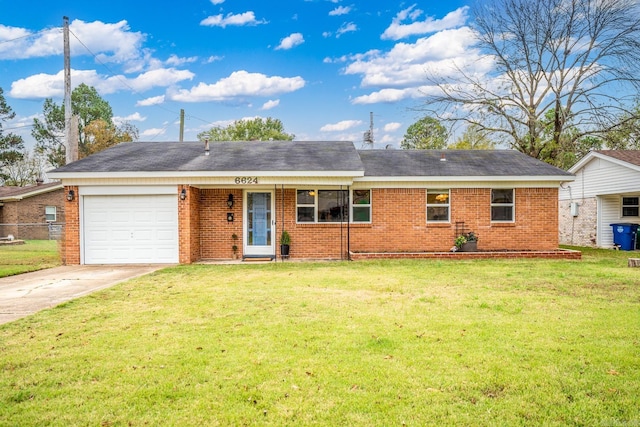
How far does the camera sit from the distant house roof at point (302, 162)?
13.0 m

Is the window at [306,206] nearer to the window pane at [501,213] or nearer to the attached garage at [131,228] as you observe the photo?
the attached garage at [131,228]

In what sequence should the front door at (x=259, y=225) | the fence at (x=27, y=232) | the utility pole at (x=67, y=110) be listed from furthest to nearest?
the fence at (x=27, y=232)
the utility pole at (x=67, y=110)
the front door at (x=259, y=225)

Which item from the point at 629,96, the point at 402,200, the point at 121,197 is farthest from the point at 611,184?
the point at 121,197

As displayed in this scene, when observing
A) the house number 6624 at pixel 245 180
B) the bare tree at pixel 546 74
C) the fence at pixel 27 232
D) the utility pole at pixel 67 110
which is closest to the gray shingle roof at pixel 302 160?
the house number 6624 at pixel 245 180

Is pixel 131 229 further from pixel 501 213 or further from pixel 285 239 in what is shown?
pixel 501 213

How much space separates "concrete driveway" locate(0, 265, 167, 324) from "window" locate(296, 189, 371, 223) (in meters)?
4.78

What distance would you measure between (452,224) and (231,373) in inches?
472

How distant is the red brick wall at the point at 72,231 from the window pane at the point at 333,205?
7357 mm

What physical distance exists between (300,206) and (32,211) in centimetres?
2360

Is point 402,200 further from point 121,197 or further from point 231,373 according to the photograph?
point 231,373

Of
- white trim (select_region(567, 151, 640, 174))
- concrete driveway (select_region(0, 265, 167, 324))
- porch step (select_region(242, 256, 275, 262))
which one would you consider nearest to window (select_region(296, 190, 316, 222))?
porch step (select_region(242, 256, 275, 262))

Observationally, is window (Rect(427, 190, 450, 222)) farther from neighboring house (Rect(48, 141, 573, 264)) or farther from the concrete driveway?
the concrete driveway

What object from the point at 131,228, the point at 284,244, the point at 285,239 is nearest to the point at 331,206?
the point at 285,239

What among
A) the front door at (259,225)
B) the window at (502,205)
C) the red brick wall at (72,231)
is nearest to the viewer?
the red brick wall at (72,231)
